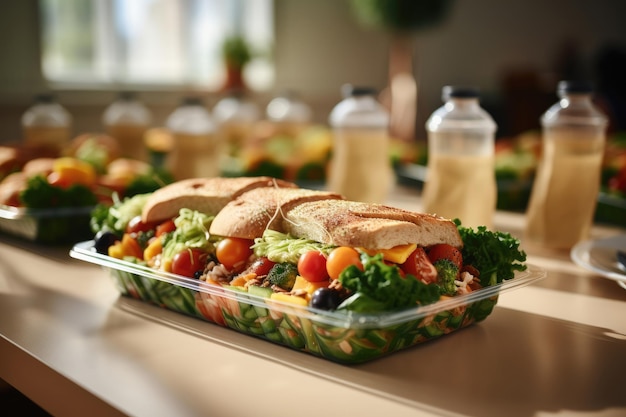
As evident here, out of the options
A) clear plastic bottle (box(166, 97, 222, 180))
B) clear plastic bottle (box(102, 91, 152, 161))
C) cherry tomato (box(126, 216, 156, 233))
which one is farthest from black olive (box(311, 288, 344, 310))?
clear plastic bottle (box(102, 91, 152, 161))

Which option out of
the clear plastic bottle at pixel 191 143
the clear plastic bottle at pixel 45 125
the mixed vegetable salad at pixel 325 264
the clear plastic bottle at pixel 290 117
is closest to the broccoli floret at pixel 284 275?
the mixed vegetable salad at pixel 325 264

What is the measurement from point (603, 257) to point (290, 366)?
3.06 feet

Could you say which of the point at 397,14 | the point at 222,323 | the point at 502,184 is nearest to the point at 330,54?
the point at 397,14

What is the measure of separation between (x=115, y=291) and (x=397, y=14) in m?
5.14

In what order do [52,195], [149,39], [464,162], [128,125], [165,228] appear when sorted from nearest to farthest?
[165,228]
[464,162]
[52,195]
[128,125]
[149,39]

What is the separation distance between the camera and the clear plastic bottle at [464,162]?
6.37 feet

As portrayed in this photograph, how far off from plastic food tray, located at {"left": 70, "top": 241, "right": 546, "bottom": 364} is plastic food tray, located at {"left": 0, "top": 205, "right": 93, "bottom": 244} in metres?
0.64

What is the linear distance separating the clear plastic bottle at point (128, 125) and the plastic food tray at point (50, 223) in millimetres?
1356

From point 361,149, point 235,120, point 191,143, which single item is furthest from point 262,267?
point 235,120

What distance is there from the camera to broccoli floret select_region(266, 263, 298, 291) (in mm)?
1214

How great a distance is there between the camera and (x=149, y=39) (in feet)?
20.4

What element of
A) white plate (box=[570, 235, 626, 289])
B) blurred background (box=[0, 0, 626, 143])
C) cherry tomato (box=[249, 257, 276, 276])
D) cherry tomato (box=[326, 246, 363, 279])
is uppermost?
blurred background (box=[0, 0, 626, 143])

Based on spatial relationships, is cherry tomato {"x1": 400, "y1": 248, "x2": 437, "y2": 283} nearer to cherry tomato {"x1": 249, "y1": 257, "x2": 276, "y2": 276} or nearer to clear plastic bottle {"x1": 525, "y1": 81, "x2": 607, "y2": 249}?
cherry tomato {"x1": 249, "y1": 257, "x2": 276, "y2": 276}

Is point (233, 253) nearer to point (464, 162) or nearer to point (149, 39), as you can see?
point (464, 162)
